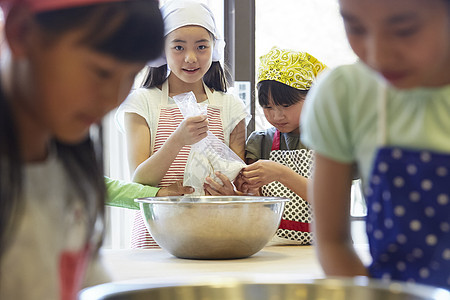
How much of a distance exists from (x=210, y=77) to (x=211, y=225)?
2.71 feet

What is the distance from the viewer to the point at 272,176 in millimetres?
1662

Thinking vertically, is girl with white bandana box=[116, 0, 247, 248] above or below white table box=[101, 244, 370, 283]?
above

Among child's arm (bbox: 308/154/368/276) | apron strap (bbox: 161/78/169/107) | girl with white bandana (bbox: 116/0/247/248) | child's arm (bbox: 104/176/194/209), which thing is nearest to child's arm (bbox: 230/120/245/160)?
girl with white bandana (bbox: 116/0/247/248)

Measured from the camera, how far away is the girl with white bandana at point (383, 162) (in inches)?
25.7

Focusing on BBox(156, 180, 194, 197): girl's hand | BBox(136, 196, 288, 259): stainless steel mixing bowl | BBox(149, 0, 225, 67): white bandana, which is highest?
BBox(149, 0, 225, 67): white bandana

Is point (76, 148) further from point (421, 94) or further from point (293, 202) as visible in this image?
point (293, 202)

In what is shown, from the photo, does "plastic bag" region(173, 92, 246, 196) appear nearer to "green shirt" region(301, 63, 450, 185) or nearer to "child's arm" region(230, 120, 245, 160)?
"child's arm" region(230, 120, 245, 160)

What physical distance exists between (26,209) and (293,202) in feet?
4.27

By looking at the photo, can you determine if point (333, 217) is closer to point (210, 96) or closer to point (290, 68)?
point (290, 68)

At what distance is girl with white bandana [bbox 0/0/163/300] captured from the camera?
49 cm

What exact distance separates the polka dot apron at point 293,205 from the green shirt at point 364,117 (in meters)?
1.02

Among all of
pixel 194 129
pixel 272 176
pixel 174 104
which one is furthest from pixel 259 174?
pixel 174 104

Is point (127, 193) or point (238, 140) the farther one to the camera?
point (238, 140)

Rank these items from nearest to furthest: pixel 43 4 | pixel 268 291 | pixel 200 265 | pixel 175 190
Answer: pixel 43 4 < pixel 268 291 < pixel 200 265 < pixel 175 190
